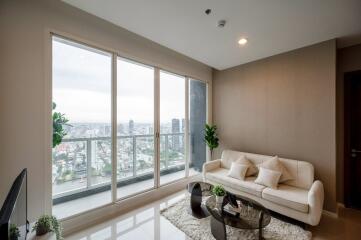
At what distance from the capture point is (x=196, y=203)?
111 inches

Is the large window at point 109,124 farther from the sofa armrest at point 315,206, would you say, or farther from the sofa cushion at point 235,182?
the sofa armrest at point 315,206

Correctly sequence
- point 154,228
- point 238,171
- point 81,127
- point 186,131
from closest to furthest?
point 154,228
point 81,127
point 238,171
point 186,131

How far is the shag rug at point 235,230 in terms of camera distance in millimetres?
2204

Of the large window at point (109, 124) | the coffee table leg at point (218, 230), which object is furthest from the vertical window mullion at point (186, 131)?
the coffee table leg at point (218, 230)

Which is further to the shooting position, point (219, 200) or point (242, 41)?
point (242, 41)

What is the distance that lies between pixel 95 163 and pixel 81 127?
75 cm

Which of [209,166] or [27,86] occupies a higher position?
[27,86]

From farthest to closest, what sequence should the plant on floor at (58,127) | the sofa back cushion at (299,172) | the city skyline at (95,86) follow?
1. the sofa back cushion at (299,172)
2. the city skyline at (95,86)
3. the plant on floor at (58,127)

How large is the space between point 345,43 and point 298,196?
270 centimetres

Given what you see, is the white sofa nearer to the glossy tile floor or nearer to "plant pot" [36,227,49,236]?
the glossy tile floor

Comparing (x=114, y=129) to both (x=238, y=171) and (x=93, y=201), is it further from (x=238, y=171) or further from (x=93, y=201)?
(x=238, y=171)

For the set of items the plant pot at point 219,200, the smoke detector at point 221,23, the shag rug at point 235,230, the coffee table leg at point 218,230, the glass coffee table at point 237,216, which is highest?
the smoke detector at point 221,23

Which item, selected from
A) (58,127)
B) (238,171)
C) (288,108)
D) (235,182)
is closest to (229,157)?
(238,171)

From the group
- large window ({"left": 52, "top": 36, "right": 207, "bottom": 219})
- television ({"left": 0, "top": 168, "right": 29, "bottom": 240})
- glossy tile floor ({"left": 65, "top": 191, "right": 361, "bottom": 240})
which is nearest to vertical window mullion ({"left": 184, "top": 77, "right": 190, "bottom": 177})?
large window ({"left": 52, "top": 36, "right": 207, "bottom": 219})
